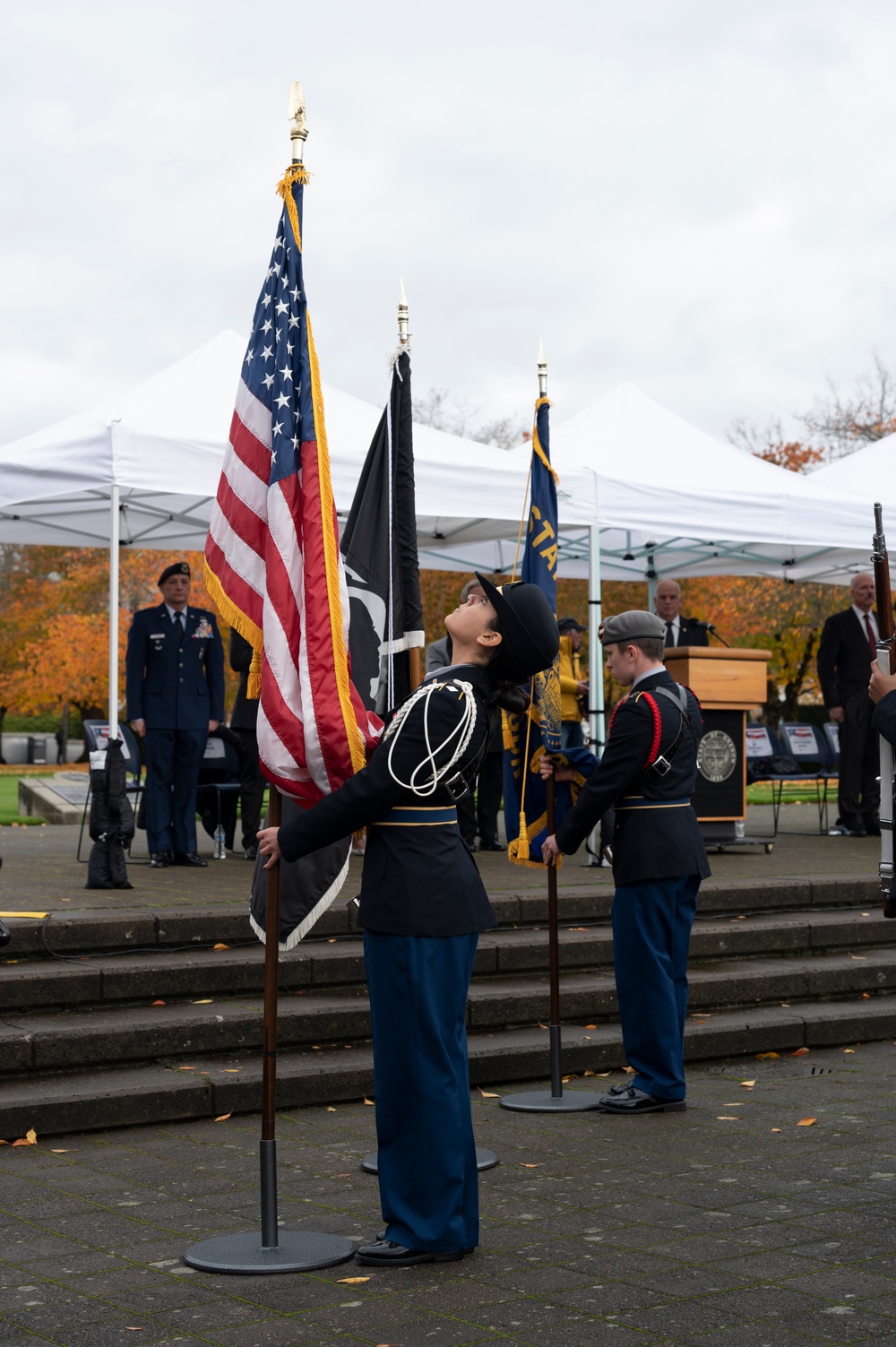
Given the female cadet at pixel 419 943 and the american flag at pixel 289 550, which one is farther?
the american flag at pixel 289 550

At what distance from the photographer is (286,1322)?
399 centimetres

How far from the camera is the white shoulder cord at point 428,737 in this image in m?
4.49

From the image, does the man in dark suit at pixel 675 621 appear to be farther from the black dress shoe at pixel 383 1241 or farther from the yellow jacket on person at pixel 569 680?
the black dress shoe at pixel 383 1241

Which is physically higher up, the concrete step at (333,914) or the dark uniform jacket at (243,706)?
the dark uniform jacket at (243,706)

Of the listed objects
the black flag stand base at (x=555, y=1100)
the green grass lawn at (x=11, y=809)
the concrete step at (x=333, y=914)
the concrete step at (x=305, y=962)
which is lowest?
the black flag stand base at (x=555, y=1100)

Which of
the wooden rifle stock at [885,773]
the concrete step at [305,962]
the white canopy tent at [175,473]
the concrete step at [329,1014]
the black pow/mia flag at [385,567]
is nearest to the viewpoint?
the wooden rifle stock at [885,773]

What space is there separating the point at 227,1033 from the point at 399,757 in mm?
Result: 2776

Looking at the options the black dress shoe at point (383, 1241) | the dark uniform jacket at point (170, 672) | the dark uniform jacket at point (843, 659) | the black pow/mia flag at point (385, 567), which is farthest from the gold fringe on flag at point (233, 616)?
the dark uniform jacket at point (843, 659)

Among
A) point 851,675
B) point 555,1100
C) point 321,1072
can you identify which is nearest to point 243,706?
point 321,1072

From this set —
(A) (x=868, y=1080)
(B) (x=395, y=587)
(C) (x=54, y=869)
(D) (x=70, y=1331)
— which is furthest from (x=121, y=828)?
(D) (x=70, y=1331)

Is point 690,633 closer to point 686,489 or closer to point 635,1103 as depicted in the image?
point 686,489

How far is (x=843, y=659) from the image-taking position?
13.7m

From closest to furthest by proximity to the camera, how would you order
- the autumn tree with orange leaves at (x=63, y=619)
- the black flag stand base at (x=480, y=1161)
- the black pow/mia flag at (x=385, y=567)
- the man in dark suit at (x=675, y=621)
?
1. the black flag stand base at (x=480, y=1161)
2. the black pow/mia flag at (x=385, y=567)
3. the man in dark suit at (x=675, y=621)
4. the autumn tree with orange leaves at (x=63, y=619)

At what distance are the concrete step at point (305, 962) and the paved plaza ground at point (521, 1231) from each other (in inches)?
34.8
